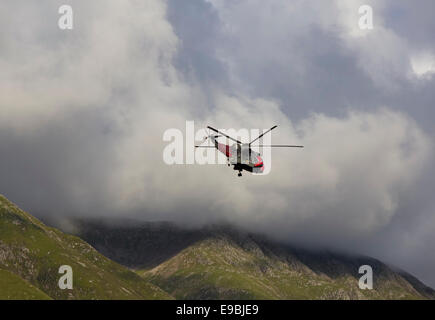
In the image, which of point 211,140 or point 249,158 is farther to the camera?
point 211,140
